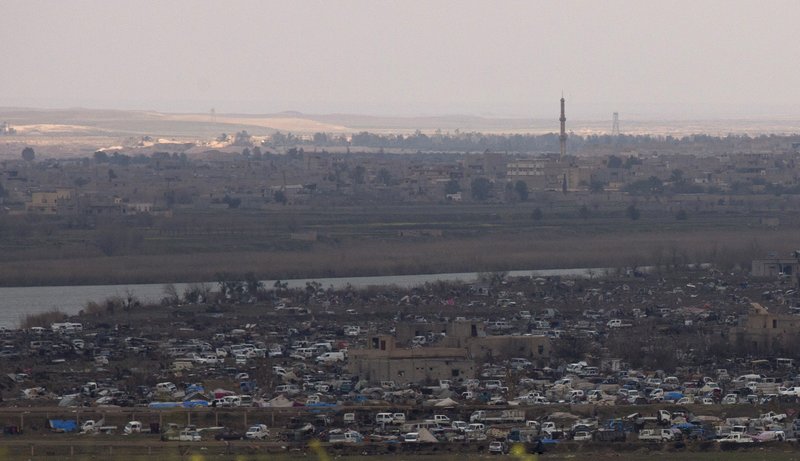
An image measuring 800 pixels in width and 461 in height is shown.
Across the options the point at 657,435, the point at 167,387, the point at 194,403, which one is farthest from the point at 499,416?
the point at 167,387

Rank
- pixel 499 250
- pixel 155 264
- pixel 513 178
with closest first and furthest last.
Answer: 1. pixel 155 264
2. pixel 499 250
3. pixel 513 178

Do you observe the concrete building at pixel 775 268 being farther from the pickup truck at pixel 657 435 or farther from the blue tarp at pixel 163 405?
the pickup truck at pixel 657 435

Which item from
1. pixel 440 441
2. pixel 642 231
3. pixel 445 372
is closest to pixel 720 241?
pixel 642 231

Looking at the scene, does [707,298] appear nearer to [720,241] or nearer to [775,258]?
[775,258]

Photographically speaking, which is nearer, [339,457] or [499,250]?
[339,457]

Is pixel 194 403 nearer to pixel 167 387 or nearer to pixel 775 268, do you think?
pixel 167 387

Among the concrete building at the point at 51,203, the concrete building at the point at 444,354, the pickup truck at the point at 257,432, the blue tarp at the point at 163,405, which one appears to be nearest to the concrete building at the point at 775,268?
the concrete building at the point at 444,354

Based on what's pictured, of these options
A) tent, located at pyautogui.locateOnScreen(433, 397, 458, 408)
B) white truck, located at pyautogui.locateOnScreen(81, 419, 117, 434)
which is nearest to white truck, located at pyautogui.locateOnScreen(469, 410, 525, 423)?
tent, located at pyautogui.locateOnScreen(433, 397, 458, 408)
